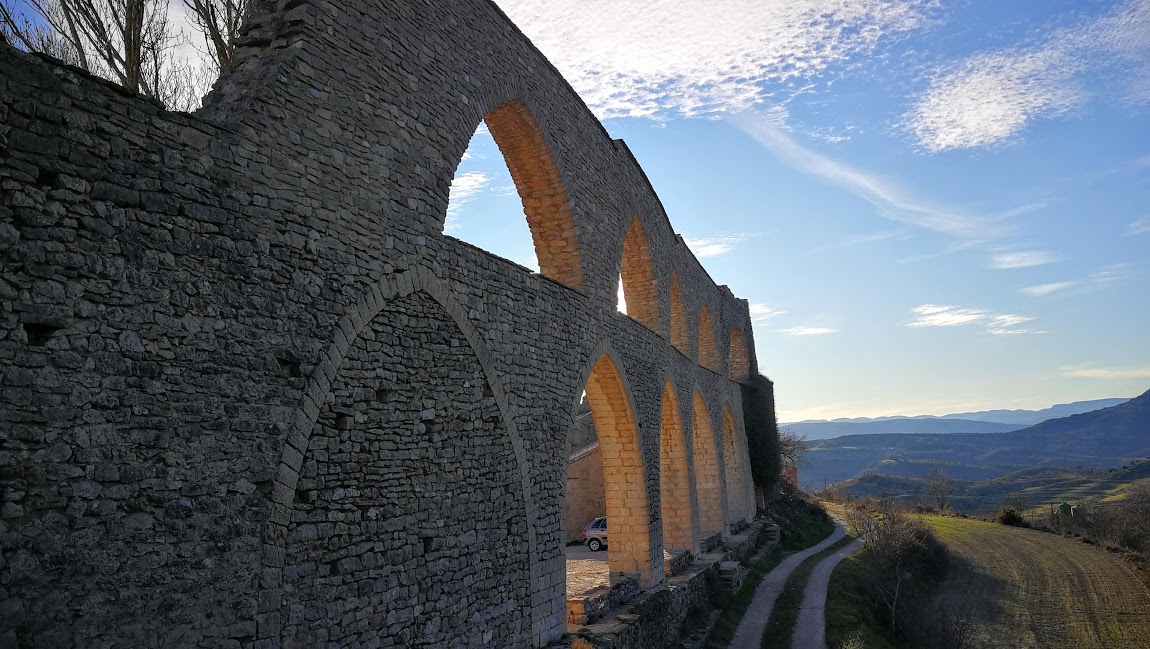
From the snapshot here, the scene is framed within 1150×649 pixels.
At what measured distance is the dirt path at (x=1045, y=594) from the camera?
20047mm

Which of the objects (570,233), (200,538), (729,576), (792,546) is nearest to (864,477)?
(792,546)

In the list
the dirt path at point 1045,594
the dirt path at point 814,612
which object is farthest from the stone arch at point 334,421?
the dirt path at point 1045,594

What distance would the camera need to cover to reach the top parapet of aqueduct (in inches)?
229

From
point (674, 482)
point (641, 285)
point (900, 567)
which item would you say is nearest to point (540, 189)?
point (641, 285)

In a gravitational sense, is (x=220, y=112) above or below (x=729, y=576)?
above

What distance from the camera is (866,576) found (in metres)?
19.7

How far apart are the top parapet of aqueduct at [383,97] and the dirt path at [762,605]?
333 inches

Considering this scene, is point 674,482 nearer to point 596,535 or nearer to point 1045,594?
point 596,535

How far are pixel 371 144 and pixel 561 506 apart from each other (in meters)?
5.22

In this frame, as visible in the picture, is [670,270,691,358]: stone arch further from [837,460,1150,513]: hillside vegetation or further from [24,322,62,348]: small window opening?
[837,460,1150,513]: hillside vegetation

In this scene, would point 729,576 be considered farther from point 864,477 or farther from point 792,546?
point 864,477

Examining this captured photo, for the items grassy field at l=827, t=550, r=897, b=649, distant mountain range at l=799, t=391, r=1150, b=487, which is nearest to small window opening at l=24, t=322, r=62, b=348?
grassy field at l=827, t=550, r=897, b=649

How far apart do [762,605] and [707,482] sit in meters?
4.41

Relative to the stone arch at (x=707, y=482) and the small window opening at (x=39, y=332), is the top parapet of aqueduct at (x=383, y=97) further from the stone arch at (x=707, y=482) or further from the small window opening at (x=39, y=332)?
the stone arch at (x=707, y=482)
